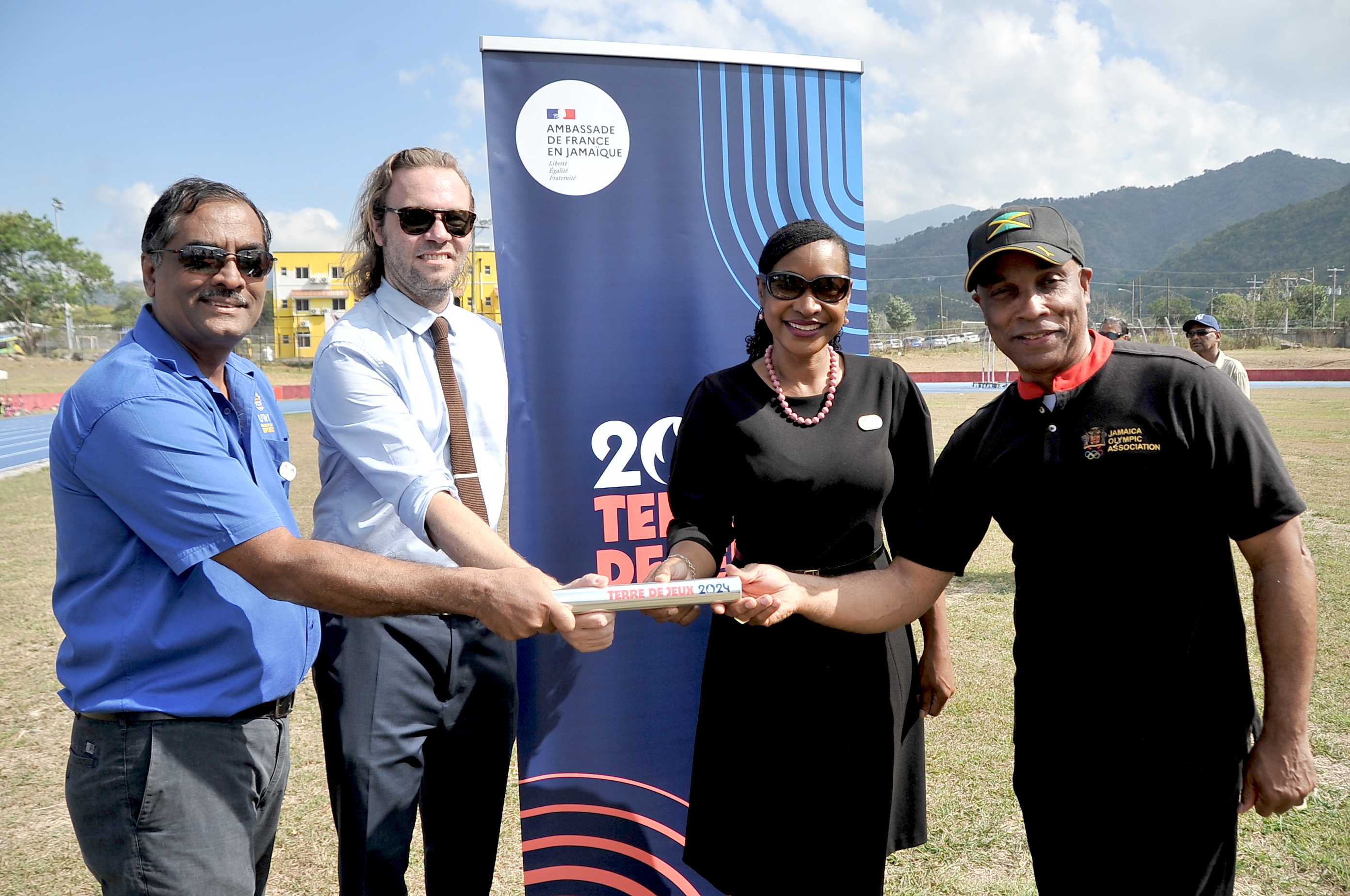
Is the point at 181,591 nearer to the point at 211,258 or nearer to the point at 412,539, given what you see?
the point at 412,539

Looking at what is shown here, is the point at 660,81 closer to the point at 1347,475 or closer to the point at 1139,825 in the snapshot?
the point at 1139,825

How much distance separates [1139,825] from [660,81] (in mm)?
2713

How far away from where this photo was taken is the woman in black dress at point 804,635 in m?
2.40

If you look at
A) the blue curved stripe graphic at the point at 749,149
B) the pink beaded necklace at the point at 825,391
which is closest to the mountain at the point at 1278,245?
the blue curved stripe graphic at the point at 749,149

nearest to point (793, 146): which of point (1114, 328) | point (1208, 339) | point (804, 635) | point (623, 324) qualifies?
point (623, 324)

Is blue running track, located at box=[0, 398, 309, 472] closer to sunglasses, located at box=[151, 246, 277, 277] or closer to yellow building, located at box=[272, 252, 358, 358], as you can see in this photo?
sunglasses, located at box=[151, 246, 277, 277]

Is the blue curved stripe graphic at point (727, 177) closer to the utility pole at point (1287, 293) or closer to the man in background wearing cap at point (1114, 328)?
the man in background wearing cap at point (1114, 328)

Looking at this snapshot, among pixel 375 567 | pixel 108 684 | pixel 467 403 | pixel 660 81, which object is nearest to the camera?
pixel 108 684

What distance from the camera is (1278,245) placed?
440 feet

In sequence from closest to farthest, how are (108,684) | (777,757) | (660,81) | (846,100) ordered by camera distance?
(108,684) → (777,757) → (660,81) → (846,100)

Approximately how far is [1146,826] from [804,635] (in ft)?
3.05

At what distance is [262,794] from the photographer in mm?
2027

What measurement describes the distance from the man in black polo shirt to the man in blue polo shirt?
3.45ft

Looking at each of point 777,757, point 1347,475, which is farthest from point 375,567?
point 1347,475
